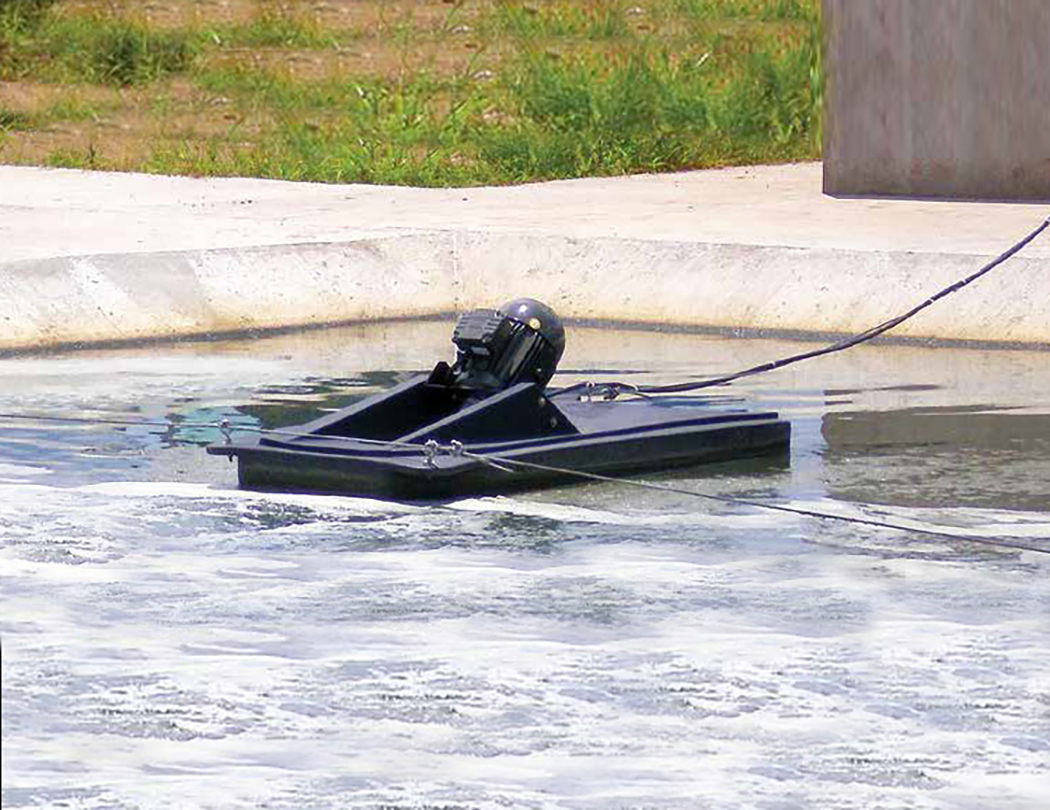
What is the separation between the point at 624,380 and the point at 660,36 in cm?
1898

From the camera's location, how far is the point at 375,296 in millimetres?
14891

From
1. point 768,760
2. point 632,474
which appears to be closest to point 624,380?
point 632,474

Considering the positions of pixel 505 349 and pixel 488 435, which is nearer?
pixel 488 435

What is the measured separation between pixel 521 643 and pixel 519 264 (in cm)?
791

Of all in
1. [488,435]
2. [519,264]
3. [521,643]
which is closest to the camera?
[521,643]

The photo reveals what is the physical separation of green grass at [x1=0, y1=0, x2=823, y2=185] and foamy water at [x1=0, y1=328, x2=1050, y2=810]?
10.2 metres

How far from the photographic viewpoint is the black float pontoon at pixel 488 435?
9203 mm

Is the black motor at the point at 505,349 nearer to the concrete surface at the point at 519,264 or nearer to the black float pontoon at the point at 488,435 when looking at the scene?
the black float pontoon at the point at 488,435

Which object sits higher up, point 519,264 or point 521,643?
point 519,264

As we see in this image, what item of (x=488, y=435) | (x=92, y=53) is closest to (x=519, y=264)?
(x=488, y=435)

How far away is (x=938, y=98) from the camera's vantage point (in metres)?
17.1

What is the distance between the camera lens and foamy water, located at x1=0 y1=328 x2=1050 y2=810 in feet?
20.0

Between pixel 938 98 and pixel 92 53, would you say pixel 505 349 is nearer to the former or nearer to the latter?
pixel 938 98

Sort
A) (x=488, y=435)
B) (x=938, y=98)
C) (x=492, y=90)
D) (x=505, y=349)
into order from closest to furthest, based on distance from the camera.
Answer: (x=488, y=435) → (x=505, y=349) → (x=938, y=98) → (x=492, y=90)
